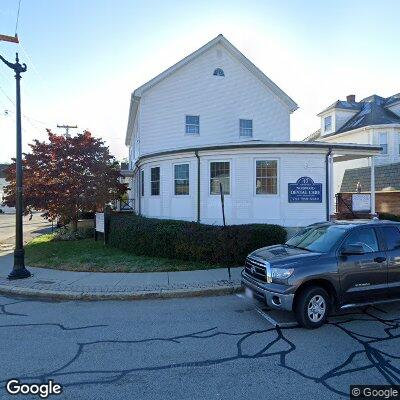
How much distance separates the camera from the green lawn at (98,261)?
9.68m

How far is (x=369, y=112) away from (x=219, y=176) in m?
20.6

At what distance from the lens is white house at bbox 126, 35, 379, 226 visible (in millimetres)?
12648

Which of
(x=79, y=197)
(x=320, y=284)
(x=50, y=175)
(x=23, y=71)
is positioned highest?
(x=23, y=71)

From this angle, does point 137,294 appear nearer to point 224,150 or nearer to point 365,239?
point 365,239

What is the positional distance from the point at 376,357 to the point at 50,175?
562 inches

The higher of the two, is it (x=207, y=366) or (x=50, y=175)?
(x=50, y=175)

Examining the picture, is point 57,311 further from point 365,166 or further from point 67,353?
point 365,166

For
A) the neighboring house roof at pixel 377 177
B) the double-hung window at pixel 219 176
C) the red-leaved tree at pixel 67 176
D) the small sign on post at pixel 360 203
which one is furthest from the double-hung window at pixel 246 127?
the neighboring house roof at pixel 377 177

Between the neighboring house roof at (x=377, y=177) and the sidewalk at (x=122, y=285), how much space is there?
55.3ft

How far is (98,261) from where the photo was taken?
10703mm

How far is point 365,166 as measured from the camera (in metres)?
25.6

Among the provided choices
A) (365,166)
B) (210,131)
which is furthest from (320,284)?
(365,166)

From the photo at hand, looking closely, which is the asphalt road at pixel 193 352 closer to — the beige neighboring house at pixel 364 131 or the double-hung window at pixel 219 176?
the double-hung window at pixel 219 176

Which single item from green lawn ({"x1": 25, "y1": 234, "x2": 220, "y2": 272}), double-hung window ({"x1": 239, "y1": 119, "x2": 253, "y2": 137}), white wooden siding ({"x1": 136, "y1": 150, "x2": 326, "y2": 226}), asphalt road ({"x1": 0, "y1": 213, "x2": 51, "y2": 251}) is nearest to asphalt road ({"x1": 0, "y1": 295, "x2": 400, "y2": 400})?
green lawn ({"x1": 25, "y1": 234, "x2": 220, "y2": 272})
